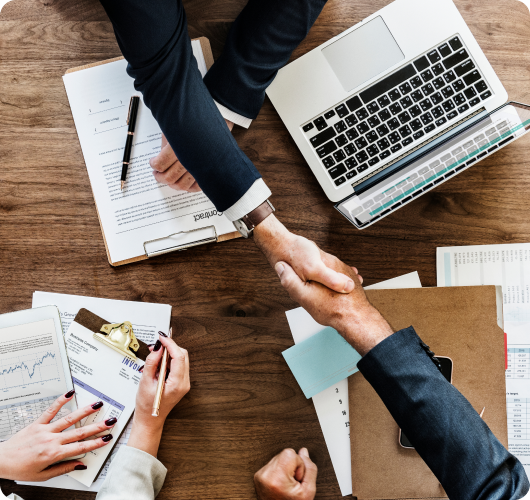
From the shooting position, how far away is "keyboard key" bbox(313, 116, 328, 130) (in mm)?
1029

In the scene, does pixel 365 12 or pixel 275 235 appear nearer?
pixel 275 235

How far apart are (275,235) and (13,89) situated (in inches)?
29.8

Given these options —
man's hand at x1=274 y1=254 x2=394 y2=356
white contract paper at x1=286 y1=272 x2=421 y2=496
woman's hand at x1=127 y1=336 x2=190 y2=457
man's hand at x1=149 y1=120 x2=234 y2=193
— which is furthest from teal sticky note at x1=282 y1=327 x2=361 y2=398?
man's hand at x1=149 y1=120 x2=234 y2=193

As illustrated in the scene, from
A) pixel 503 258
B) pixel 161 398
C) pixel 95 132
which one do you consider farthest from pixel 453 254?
pixel 95 132

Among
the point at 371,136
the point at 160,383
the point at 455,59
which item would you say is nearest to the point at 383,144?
the point at 371,136

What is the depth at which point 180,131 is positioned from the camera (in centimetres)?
88

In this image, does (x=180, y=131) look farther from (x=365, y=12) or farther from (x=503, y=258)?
(x=503, y=258)

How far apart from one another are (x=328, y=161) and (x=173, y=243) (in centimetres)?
42

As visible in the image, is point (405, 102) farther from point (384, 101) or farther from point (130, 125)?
point (130, 125)

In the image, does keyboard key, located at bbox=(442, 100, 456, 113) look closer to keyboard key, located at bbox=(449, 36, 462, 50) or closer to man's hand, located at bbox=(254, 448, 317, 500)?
keyboard key, located at bbox=(449, 36, 462, 50)

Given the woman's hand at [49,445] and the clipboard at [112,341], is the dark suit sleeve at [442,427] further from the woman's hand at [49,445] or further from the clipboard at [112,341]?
the woman's hand at [49,445]

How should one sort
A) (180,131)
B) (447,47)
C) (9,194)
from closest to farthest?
(180,131) < (447,47) < (9,194)

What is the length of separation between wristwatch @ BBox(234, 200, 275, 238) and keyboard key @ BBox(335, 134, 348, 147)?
0.78 feet

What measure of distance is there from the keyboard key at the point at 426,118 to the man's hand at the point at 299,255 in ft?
1.25
